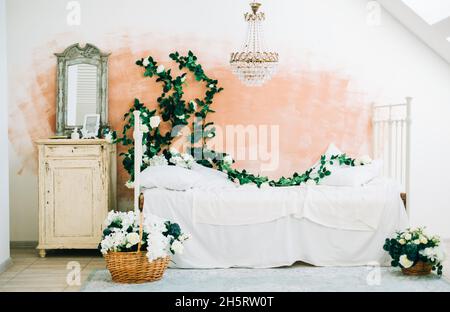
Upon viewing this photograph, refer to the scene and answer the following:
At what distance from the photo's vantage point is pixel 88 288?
4293 millimetres

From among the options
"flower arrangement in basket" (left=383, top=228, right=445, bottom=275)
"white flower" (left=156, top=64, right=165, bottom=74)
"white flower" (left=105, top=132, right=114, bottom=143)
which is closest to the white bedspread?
"flower arrangement in basket" (left=383, top=228, right=445, bottom=275)

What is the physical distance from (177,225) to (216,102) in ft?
5.22

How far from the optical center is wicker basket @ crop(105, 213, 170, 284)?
4.32 m

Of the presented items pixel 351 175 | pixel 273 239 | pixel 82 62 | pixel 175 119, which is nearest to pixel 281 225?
pixel 273 239

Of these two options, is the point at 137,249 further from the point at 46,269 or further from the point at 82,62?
the point at 82,62

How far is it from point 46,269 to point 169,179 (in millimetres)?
1178

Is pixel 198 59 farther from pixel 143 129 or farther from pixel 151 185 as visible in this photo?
pixel 151 185

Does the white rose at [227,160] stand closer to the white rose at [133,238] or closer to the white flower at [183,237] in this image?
the white flower at [183,237]

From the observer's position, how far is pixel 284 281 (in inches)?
175

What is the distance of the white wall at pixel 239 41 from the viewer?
5707 mm

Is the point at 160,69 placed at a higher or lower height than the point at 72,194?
higher

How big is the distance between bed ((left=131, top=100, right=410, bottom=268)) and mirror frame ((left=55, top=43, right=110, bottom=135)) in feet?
4.01

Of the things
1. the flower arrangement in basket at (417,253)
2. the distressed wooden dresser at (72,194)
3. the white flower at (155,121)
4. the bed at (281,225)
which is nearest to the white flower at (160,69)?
the white flower at (155,121)

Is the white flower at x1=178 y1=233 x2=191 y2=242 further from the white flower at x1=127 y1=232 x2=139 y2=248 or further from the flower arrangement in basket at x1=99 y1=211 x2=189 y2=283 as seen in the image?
the white flower at x1=127 y1=232 x2=139 y2=248
